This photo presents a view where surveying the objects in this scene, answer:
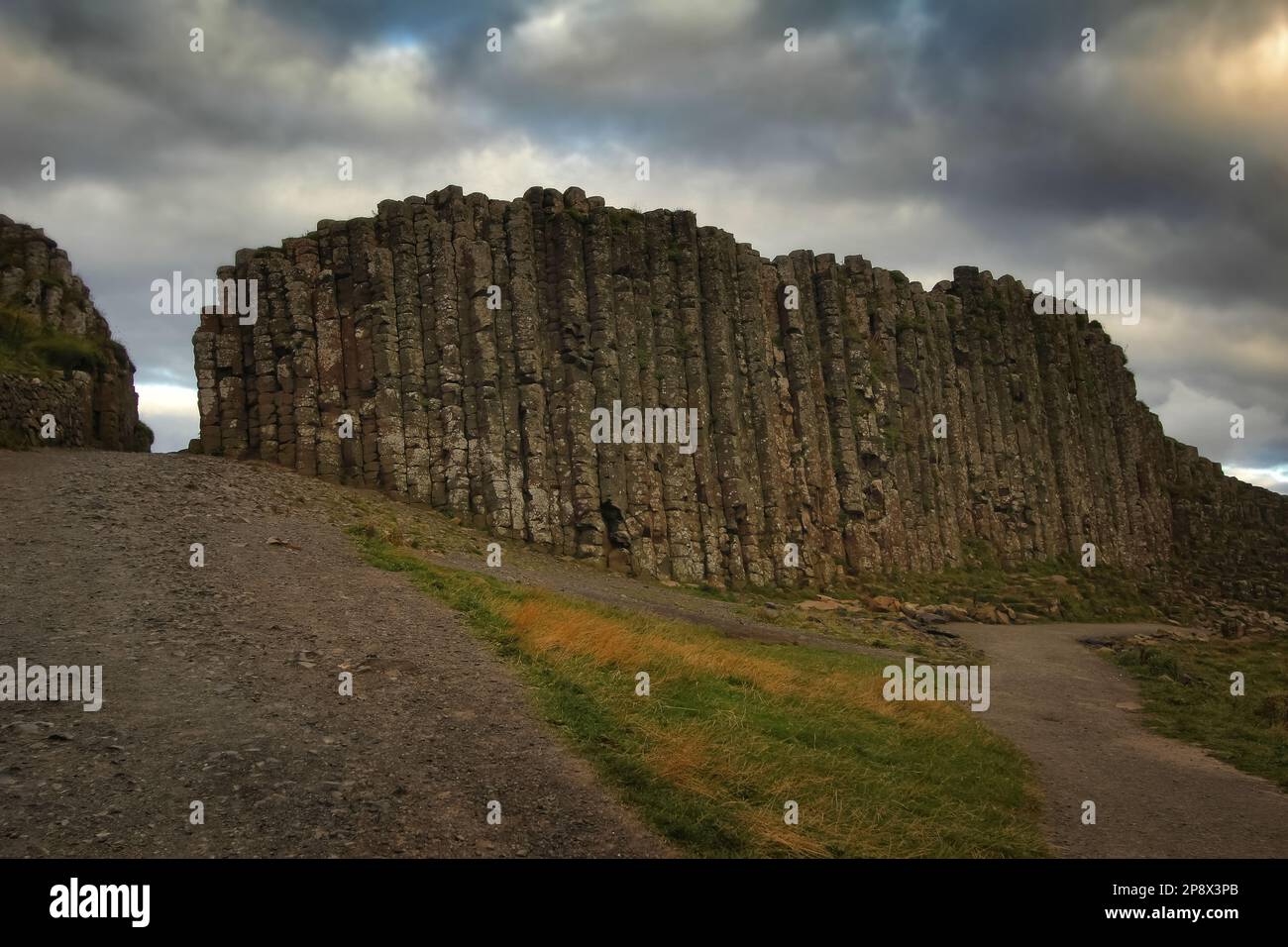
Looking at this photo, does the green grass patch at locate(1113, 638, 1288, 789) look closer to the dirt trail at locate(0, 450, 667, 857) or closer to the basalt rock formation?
the dirt trail at locate(0, 450, 667, 857)

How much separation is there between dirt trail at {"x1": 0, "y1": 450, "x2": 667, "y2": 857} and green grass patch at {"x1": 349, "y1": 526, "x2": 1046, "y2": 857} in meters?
0.67

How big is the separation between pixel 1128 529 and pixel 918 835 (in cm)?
5391

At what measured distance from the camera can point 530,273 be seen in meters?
35.8

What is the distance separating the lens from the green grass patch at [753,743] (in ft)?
33.4

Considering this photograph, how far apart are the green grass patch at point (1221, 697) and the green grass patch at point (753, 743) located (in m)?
4.39

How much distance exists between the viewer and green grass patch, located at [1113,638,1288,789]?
17516 millimetres

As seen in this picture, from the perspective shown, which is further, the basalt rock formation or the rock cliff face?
the rock cliff face

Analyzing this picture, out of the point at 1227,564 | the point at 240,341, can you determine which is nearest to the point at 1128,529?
the point at 1227,564

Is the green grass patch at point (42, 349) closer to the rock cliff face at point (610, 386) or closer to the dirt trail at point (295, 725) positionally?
the rock cliff face at point (610, 386)

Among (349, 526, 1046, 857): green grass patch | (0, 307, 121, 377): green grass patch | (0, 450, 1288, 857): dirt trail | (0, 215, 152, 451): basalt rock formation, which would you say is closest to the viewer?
(0, 450, 1288, 857): dirt trail

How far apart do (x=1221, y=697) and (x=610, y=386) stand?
70.3 feet

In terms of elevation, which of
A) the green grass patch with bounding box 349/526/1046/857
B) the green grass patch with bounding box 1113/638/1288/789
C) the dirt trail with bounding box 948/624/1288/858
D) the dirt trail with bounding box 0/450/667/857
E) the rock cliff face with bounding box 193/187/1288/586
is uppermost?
the rock cliff face with bounding box 193/187/1288/586

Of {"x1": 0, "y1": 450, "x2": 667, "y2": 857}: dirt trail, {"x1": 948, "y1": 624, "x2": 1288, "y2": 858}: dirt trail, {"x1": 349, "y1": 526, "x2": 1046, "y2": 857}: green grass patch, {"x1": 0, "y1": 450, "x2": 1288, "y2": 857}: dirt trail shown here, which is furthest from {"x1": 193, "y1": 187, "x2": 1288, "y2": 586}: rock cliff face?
{"x1": 948, "y1": 624, "x2": 1288, "y2": 858}: dirt trail
